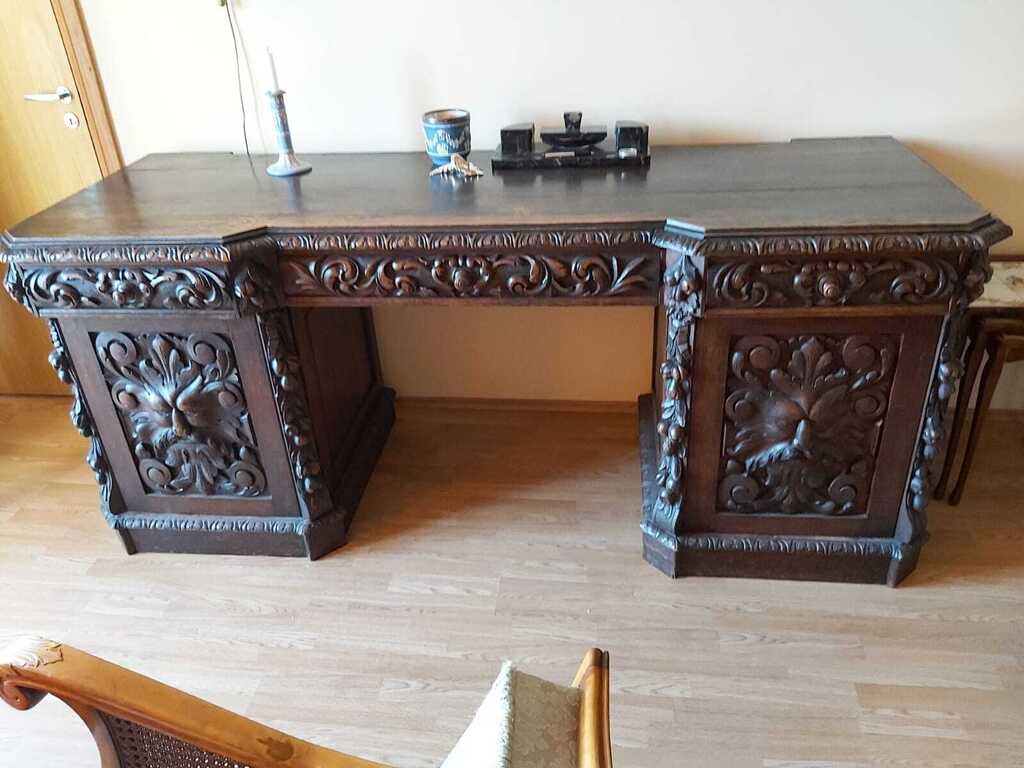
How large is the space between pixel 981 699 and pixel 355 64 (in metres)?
2.02

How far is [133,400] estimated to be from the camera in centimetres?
172

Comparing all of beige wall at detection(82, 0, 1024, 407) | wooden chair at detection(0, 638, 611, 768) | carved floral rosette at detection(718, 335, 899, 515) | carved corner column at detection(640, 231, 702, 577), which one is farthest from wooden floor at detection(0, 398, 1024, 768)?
beige wall at detection(82, 0, 1024, 407)

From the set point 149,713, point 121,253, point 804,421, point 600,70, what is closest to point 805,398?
point 804,421

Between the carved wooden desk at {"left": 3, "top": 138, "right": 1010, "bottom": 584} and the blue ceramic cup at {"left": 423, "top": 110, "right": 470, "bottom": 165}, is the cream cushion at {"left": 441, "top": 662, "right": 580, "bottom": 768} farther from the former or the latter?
the blue ceramic cup at {"left": 423, "top": 110, "right": 470, "bottom": 165}

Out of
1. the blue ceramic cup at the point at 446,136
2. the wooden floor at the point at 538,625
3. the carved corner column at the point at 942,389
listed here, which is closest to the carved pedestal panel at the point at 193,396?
the wooden floor at the point at 538,625

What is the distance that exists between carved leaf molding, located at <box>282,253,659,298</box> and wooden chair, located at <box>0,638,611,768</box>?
0.92 m

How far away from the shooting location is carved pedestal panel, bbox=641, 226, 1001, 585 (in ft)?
4.54

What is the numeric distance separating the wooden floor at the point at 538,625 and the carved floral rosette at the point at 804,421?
239 mm

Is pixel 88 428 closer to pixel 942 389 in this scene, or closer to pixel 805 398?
pixel 805 398

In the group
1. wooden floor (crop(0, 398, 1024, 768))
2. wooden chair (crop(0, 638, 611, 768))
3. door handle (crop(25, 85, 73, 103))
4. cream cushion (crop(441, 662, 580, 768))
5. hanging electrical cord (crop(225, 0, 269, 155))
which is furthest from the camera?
door handle (crop(25, 85, 73, 103))

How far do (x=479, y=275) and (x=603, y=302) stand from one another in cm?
26

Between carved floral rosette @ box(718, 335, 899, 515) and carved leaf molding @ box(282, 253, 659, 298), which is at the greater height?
carved leaf molding @ box(282, 253, 659, 298)

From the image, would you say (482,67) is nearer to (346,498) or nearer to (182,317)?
(182,317)

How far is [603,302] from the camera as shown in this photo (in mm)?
1536
